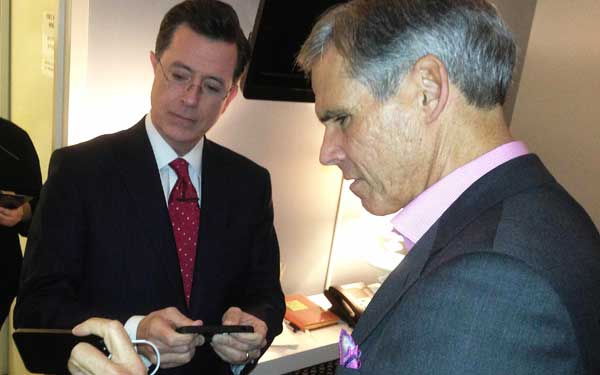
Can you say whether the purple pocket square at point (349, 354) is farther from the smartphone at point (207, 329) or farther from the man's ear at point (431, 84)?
the smartphone at point (207, 329)

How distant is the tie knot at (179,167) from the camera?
1424 millimetres

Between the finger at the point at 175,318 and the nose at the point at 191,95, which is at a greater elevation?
the nose at the point at 191,95

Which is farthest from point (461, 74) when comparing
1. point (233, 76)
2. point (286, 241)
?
point (286, 241)

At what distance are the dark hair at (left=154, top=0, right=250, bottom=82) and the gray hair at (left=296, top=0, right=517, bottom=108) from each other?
2.49ft

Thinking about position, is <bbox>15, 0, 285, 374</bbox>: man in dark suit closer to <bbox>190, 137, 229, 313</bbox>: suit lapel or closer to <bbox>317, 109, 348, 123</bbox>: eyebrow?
<bbox>190, 137, 229, 313</bbox>: suit lapel

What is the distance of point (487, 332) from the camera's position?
1.62 feet

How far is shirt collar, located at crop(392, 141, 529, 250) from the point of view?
2.19 feet

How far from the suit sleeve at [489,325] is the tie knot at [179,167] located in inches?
40.3

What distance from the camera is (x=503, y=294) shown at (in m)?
0.50

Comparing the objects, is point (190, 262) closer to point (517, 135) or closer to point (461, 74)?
point (461, 74)

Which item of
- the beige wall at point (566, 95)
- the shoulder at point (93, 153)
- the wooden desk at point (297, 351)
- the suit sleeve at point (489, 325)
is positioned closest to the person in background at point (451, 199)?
the suit sleeve at point (489, 325)

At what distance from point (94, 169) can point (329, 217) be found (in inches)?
54.7

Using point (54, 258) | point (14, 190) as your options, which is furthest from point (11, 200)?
point (54, 258)

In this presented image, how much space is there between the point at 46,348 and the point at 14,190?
68 cm
